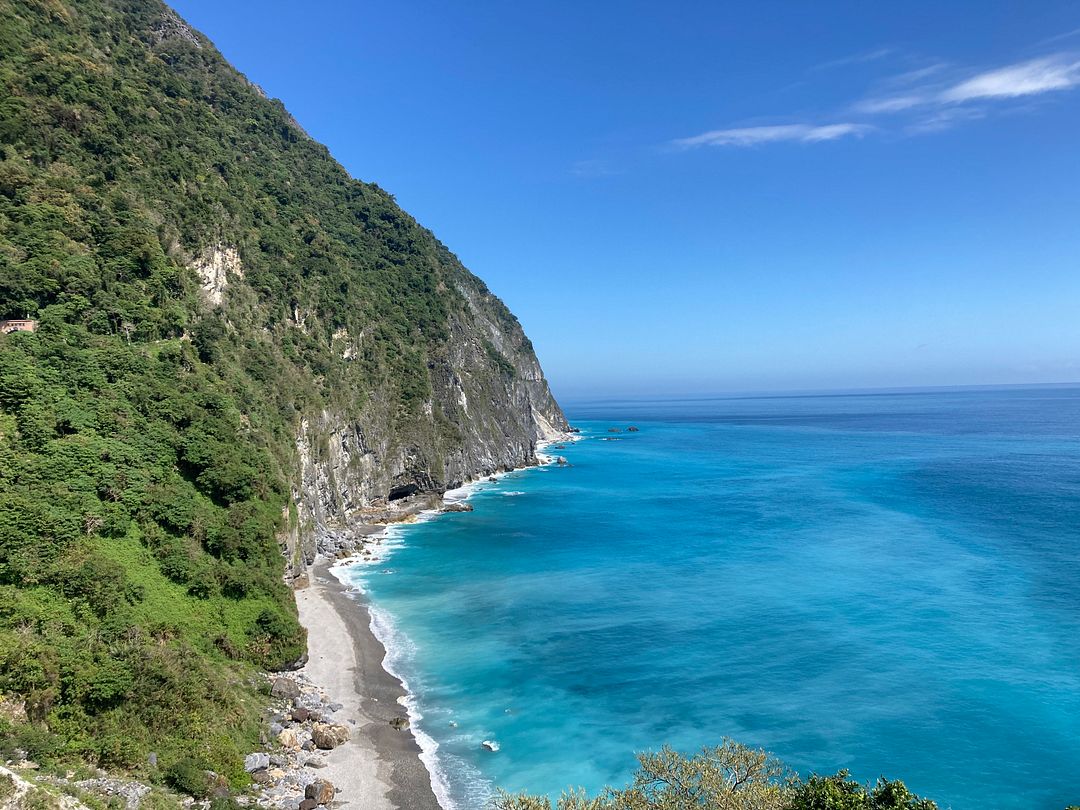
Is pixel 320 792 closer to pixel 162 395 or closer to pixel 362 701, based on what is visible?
pixel 362 701

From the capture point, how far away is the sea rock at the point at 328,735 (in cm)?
2805

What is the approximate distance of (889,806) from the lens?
54.6 feet

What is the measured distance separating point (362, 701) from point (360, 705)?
1.33ft

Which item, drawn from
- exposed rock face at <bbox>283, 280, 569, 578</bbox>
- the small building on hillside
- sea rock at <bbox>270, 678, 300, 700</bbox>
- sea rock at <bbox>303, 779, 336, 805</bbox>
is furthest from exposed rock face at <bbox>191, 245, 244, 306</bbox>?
sea rock at <bbox>303, 779, 336, 805</bbox>

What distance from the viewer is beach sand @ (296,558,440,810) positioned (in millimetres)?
25547

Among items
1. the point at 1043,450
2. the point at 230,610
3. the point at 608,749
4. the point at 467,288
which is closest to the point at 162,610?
the point at 230,610

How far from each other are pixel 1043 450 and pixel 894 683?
4258 inches

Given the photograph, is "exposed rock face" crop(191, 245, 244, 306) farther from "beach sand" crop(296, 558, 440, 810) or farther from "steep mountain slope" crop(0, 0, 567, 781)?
"beach sand" crop(296, 558, 440, 810)

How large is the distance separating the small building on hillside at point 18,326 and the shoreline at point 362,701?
24649 millimetres

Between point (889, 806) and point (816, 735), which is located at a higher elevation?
point (889, 806)

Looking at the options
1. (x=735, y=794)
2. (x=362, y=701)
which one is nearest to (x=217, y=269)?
(x=362, y=701)

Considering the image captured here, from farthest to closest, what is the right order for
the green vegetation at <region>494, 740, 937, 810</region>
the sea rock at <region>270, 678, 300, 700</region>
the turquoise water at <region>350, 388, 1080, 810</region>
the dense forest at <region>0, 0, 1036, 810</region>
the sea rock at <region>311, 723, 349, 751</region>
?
the sea rock at <region>270, 678, 300, 700</region>
the turquoise water at <region>350, 388, 1080, 810</region>
the sea rock at <region>311, 723, 349, 751</region>
the dense forest at <region>0, 0, 1036, 810</region>
the green vegetation at <region>494, 740, 937, 810</region>

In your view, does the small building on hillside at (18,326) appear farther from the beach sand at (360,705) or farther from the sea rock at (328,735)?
the sea rock at (328,735)

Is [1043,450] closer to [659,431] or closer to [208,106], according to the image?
[659,431]
